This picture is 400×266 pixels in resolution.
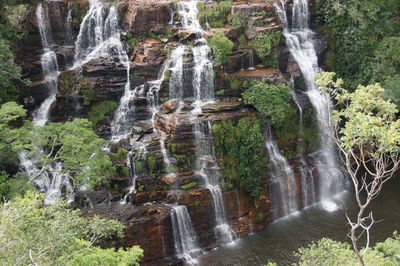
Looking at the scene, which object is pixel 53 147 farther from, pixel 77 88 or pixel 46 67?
pixel 46 67

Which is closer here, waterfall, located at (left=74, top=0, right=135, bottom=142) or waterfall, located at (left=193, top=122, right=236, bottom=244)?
waterfall, located at (left=193, top=122, right=236, bottom=244)

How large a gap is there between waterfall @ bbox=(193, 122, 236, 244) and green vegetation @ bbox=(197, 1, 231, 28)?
8715mm

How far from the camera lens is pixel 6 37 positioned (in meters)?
22.2

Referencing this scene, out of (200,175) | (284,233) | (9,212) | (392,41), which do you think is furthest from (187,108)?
(392,41)

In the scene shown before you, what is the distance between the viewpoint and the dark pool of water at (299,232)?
1795 cm

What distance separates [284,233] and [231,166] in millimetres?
4760

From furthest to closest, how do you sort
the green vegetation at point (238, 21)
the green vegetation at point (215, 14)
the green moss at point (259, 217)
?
1. the green vegetation at point (215, 14)
2. the green vegetation at point (238, 21)
3. the green moss at point (259, 217)

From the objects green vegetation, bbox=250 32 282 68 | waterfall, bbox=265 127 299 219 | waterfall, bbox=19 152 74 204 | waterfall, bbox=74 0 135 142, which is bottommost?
waterfall, bbox=265 127 299 219

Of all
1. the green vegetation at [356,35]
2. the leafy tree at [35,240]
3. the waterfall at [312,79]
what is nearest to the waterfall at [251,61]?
the waterfall at [312,79]

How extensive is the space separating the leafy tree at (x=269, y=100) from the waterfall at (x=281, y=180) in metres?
1.24

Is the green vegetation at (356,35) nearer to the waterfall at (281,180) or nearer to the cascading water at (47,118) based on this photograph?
the waterfall at (281,180)

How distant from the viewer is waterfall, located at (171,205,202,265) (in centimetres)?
1823

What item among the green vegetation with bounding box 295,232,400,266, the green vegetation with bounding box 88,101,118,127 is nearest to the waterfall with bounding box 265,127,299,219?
the green vegetation with bounding box 295,232,400,266

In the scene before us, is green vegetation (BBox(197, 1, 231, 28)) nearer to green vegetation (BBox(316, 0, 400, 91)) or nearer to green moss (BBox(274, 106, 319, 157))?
green vegetation (BBox(316, 0, 400, 91))
